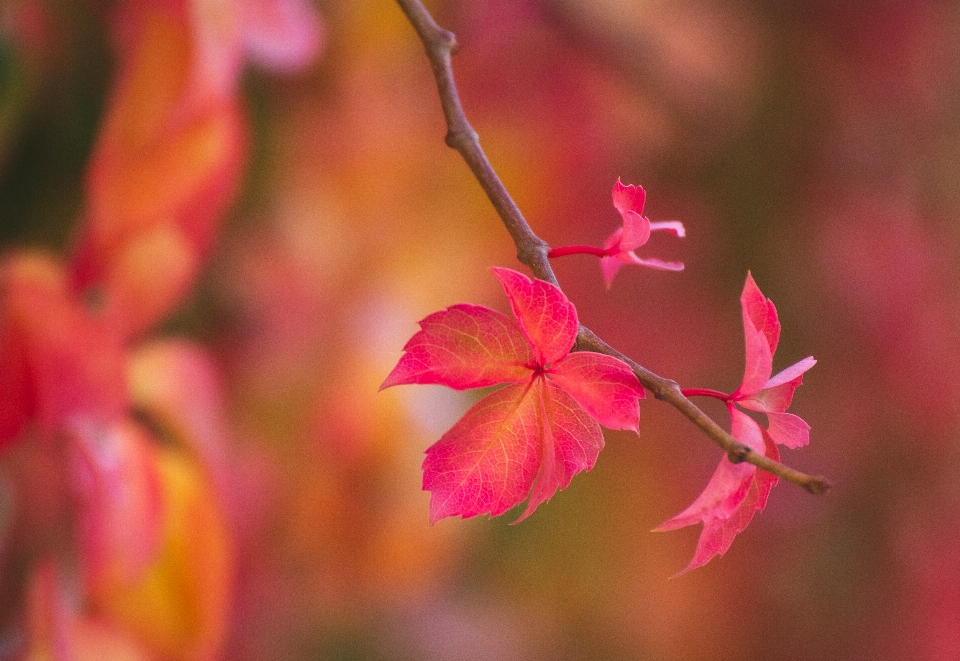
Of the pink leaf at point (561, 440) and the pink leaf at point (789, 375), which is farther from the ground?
the pink leaf at point (789, 375)

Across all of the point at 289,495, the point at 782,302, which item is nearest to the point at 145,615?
the point at 289,495

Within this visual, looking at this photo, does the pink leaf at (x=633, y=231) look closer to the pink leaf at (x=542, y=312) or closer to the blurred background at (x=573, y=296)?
the pink leaf at (x=542, y=312)

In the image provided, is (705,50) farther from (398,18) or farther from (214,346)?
(214,346)

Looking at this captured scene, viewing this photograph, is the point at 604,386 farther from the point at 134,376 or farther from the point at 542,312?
the point at 134,376

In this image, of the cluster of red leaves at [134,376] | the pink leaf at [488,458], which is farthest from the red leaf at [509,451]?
the cluster of red leaves at [134,376]

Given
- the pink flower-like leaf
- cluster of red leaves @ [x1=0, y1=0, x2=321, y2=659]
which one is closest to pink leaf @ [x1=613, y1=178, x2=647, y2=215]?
the pink flower-like leaf

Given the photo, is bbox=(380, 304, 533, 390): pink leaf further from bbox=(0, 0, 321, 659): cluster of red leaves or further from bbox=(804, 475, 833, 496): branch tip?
bbox=(0, 0, 321, 659): cluster of red leaves

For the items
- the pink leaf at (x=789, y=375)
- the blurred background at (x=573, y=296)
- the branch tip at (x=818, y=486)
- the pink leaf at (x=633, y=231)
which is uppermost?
the pink leaf at (x=633, y=231)
